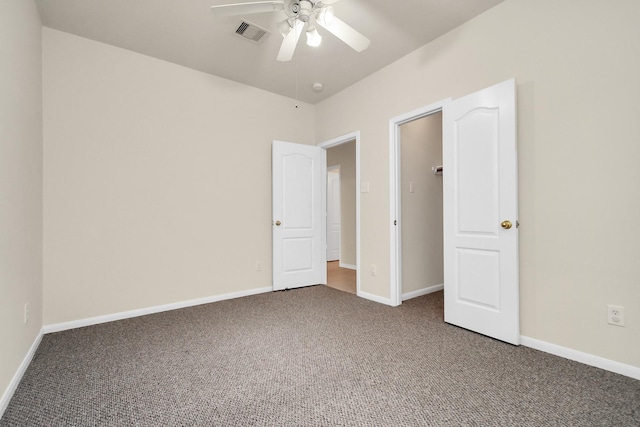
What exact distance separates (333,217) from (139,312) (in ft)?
14.5

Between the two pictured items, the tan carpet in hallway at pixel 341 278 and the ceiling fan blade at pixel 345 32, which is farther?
the tan carpet in hallway at pixel 341 278

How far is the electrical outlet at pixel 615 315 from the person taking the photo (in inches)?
73.1

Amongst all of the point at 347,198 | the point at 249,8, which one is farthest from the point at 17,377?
the point at 347,198

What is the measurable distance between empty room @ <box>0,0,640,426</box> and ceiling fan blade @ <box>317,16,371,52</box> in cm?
2

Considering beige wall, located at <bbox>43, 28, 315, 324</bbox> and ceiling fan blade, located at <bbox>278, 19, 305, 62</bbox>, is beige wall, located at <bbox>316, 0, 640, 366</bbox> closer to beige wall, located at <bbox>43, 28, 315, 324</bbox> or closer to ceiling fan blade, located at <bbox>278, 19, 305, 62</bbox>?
ceiling fan blade, located at <bbox>278, 19, 305, 62</bbox>

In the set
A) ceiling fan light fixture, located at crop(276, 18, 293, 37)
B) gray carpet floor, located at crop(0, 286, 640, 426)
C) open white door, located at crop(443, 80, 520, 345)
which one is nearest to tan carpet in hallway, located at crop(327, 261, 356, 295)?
gray carpet floor, located at crop(0, 286, 640, 426)

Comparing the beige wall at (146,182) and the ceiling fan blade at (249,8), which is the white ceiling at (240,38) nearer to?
the ceiling fan blade at (249,8)

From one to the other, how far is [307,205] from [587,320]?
3064 mm

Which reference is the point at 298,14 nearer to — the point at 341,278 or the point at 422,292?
the point at 422,292

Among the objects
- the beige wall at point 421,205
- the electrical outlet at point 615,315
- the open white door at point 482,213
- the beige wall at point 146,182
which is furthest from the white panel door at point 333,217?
the electrical outlet at point 615,315

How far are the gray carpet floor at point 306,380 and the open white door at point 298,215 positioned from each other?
133 cm

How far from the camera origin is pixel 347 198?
5.90 metres

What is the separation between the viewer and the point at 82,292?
9.05 feet

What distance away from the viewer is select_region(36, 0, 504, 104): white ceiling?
2383 mm
